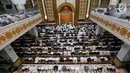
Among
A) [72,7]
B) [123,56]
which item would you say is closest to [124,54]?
[123,56]

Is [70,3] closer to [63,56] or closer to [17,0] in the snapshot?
[17,0]

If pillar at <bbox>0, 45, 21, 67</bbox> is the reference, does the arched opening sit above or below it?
above

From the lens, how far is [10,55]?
7020 millimetres

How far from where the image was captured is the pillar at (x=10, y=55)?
680cm

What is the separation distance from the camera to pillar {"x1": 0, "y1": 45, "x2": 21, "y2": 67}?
6800 mm

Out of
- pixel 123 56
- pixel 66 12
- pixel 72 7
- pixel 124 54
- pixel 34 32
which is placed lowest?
pixel 123 56

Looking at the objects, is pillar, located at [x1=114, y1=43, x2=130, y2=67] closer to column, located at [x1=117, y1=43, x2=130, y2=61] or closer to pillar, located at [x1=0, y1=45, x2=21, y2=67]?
column, located at [x1=117, y1=43, x2=130, y2=61]

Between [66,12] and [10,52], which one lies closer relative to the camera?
[10,52]

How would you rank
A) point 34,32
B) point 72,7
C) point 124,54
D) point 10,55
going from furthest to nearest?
point 72,7
point 34,32
point 10,55
point 124,54

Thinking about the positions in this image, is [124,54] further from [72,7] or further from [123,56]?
[72,7]

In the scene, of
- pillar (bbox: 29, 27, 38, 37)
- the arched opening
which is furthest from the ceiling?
pillar (bbox: 29, 27, 38, 37)

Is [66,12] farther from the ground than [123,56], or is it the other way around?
[66,12]

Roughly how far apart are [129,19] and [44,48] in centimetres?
709

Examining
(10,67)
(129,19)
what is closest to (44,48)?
(10,67)
